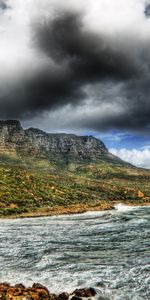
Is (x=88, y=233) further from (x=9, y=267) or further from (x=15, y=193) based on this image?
(x=15, y=193)

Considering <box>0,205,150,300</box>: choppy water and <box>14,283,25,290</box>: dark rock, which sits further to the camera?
<box>0,205,150,300</box>: choppy water

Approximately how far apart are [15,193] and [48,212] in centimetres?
2173

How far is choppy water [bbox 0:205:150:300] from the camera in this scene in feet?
84.2

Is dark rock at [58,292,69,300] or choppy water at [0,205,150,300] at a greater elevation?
dark rock at [58,292,69,300]

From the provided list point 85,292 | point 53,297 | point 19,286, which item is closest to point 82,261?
point 19,286

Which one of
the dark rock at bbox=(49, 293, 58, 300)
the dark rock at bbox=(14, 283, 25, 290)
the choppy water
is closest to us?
the dark rock at bbox=(49, 293, 58, 300)

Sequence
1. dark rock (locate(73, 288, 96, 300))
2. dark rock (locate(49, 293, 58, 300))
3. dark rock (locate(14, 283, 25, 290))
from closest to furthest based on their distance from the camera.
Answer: dark rock (locate(49, 293, 58, 300))
dark rock (locate(73, 288, 96, 300))
dark rock (locate(14, 283, 25, 290))

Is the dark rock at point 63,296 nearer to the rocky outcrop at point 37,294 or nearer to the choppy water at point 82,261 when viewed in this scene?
the rocky outcrop at point 37,294

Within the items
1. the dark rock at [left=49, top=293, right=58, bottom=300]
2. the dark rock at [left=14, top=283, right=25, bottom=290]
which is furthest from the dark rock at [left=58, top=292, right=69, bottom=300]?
the dark rock at [left=14, top=283, right=25, bottom=290]

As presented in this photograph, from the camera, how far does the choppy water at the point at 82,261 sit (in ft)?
84.2

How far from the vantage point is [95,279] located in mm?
26875

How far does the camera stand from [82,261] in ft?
111

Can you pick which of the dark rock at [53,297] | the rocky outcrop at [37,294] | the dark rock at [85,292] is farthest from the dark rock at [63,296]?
the dark rock at [85,292]

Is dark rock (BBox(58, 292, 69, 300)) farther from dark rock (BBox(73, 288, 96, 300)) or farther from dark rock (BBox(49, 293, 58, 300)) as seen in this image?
dark rock (BBox(73, 288, 96, 300))
